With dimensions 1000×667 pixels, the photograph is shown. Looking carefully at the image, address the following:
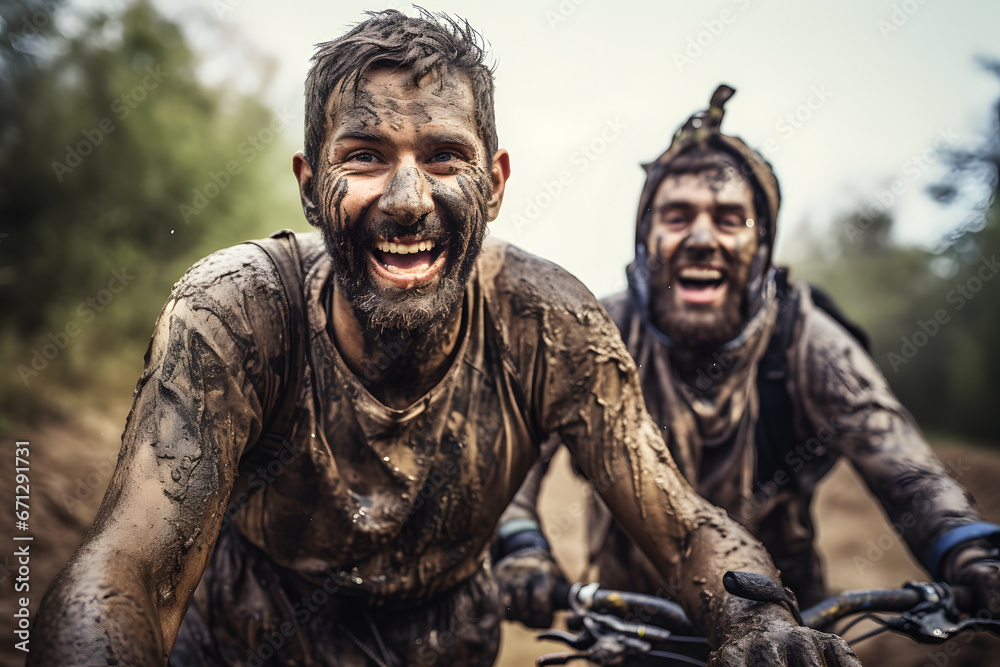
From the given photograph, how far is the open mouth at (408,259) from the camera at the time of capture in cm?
174

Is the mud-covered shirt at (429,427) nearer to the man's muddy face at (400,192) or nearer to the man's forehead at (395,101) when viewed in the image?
the man's muddy face at (400,192)

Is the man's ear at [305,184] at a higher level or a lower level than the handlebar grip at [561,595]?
higher

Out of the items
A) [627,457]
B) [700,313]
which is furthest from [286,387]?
[700,313]

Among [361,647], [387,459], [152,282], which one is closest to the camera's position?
[387,459]

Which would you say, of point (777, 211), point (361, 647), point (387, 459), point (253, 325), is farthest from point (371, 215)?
point (777, 211)

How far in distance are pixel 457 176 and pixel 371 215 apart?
0.67ft

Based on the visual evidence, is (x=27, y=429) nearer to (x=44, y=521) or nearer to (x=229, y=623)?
(x=44, y=521)

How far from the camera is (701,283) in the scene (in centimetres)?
313

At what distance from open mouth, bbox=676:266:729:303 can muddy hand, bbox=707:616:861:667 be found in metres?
1.65

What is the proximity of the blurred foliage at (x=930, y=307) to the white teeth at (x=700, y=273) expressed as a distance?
3.95m

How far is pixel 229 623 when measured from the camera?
211cm

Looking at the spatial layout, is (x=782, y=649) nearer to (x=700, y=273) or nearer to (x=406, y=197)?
(x=406, y=197)

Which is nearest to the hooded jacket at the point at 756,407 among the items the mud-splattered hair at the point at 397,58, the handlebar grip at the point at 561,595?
the handlebar grip at the point at 561,595

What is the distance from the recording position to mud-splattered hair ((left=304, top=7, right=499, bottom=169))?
Answer: 176 cm
